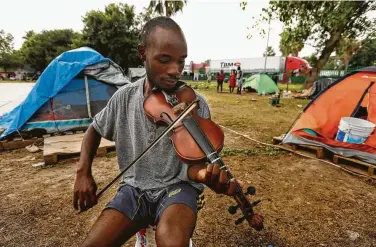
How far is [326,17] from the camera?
34.2 ft

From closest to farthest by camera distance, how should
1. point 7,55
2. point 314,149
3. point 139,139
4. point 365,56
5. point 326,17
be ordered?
point 139,139, point 314,149, point 326,17, point 365,56, point 7,55

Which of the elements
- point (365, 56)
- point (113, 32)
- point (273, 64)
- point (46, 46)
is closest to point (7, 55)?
point (46, 46)

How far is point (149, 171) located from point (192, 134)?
444 millimetres

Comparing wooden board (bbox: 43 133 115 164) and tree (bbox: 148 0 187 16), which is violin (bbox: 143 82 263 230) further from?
tree (bbox: 148 0 187 16)

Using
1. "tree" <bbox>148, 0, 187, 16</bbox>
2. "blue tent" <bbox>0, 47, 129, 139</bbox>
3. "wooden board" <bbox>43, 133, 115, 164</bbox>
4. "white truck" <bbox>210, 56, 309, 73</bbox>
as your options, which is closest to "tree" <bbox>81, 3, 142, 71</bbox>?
"tree" <bbox>148, 0, 187, 16</bbox>

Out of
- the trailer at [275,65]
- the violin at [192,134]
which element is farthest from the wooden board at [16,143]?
the trailer at [275,65]

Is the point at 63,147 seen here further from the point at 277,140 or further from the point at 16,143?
the point at 277,140

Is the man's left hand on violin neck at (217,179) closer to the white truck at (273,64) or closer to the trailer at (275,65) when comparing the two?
the trailer at (275,65)

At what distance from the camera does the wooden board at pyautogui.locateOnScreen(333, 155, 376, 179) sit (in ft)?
11.2

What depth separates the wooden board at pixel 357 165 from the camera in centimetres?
342

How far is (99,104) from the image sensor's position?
17.4 feet

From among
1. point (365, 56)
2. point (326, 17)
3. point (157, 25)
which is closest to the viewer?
point (157, 25)

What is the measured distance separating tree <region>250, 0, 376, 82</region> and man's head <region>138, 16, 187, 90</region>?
11.1 metres

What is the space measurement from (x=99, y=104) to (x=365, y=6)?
13.7 meters
